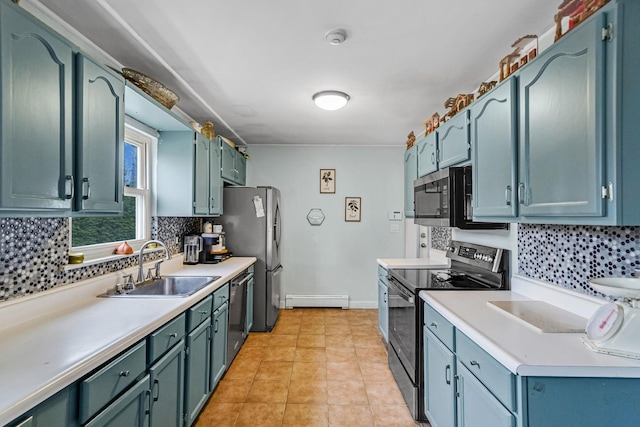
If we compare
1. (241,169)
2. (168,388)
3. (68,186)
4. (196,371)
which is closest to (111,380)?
(168,388)

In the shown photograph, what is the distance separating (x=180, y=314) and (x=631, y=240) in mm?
2156

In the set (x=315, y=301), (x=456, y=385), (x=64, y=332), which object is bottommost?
(x=315, y=301)

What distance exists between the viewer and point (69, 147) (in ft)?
4.46

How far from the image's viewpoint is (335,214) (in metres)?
4.67

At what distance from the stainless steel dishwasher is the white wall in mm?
1426

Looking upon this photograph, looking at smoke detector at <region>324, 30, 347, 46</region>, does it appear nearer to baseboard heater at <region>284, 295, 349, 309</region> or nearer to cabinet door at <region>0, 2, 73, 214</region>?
cabinet door at <region>0, 2, 73, 214</region>

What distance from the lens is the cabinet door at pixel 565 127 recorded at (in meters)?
1.13

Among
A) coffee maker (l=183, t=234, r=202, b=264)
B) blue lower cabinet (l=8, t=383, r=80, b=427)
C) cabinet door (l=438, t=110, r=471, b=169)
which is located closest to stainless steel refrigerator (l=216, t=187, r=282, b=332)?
coffee maker (l=183, t=234, r=202, b=264)

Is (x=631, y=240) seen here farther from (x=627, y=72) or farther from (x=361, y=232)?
(x=361, y=232)

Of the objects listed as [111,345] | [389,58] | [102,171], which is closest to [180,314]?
[111,345]

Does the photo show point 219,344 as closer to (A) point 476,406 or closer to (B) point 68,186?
(B) point 68,186

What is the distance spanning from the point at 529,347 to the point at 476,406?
40 cm

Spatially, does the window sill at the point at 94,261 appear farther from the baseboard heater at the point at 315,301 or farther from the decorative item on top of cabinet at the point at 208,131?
the baseboard heater at the point at 315,301

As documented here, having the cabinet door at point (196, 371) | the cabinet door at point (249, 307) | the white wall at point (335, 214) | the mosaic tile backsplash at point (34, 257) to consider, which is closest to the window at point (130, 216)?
the mosaic tile backsplash at point (34, 257)
